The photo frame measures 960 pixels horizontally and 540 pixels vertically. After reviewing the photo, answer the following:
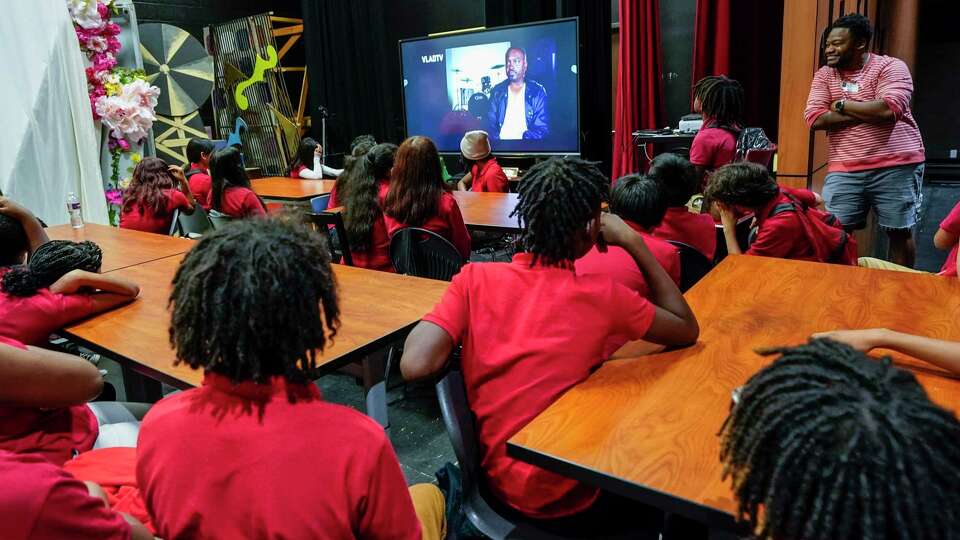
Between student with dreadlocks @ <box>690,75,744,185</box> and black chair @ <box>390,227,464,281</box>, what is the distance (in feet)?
5.28

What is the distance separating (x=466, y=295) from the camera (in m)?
1.37

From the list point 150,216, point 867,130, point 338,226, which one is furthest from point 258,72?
point 867,130

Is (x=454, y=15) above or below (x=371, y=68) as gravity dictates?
above

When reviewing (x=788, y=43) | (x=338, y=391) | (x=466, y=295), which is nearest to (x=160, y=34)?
(x=338, y=391)

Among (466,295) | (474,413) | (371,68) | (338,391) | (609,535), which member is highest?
(371,68)

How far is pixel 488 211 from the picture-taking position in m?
3.66

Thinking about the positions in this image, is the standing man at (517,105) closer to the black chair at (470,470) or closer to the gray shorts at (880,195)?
the gray shorts at (880,195)

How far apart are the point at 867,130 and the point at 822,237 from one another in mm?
1091

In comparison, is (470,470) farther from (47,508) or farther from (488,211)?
(488,211)

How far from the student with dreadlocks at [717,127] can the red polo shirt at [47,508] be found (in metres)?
3.28

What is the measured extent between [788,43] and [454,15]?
4.48 m

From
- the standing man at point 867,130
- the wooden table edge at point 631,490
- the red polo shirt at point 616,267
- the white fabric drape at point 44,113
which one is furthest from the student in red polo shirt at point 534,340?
the white fabric drape at point 44,113

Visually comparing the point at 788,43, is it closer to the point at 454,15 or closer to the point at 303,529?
the point at 303,529

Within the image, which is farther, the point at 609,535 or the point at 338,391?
the point at 338,391
